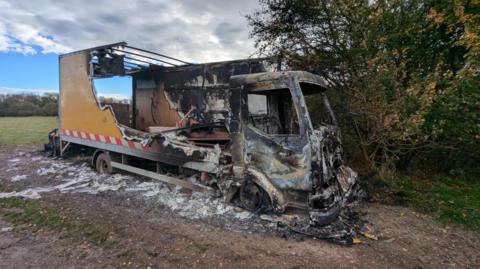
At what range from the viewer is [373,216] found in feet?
13.6

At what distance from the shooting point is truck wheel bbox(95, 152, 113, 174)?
20.3 ft

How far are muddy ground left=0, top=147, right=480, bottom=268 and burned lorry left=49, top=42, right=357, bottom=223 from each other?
16.4 inches

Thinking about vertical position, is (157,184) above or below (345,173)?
below

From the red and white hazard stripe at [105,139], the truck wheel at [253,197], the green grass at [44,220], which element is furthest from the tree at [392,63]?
the green grass at [44,220]

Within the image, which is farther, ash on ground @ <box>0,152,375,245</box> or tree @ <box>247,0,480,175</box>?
tree @ <box>247,0,480,175</box>

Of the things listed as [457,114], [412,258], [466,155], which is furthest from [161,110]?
[466,155]

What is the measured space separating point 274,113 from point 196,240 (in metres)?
2.52

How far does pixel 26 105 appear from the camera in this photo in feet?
85.1

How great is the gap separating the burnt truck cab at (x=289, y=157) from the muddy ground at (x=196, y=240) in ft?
1.52

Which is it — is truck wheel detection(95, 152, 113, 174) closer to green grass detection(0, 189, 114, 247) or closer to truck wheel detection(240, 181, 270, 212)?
green grass detection(0, 189, 114, 247)

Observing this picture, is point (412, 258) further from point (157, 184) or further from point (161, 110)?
point (161, 110)

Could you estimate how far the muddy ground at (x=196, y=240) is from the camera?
293cm

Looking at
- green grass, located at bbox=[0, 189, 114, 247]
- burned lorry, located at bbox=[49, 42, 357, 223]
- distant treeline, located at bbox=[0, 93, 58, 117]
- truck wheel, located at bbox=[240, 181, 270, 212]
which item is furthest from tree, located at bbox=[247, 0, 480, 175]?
distant treeline, located at bbox=[0, 93, 58, 117]

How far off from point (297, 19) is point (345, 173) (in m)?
3.77
